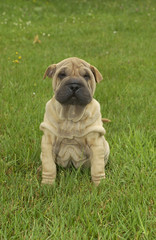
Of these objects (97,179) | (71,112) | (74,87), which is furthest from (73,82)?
(97,179)

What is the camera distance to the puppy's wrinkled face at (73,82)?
2.54 metres

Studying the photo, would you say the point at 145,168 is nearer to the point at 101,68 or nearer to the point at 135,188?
the point at 135,188

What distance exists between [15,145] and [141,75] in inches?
137

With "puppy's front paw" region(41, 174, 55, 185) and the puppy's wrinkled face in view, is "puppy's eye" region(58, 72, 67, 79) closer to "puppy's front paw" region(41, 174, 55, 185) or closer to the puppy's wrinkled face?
the puppy's wrinkled face

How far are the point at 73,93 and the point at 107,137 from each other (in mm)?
1451

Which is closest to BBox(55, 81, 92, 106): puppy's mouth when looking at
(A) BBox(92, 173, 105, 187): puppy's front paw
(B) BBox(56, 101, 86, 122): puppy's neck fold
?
(B) BBox(56, 101, 86, 122): puppy's neck fold

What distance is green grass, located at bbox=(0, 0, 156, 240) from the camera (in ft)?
8.07

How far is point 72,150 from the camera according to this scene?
2863 mm

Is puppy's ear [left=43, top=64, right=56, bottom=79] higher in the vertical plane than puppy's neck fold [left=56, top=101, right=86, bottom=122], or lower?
higher

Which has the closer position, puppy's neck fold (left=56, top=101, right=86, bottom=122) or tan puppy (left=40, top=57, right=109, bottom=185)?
tan puppy (left=40, top=57, right=109, bottom=185)

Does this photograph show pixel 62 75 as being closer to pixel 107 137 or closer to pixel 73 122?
pixel 73 122

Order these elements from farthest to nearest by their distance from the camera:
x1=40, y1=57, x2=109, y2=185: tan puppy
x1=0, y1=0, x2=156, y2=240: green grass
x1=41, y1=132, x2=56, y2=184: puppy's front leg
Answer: x1=41, y1=132, x2=56, y2=184: puppy's front leg
x1=40, y1=57, x2=109, y2=185: tan puppy
x1=0, y1=0, x2=156, y2=240: green grass

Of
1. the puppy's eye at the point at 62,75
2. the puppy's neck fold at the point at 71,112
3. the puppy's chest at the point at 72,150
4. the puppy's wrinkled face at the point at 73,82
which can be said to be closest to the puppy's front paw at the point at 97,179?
the puppy's chest at the point at 72,150

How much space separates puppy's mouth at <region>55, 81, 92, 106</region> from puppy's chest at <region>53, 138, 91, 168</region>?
0.40 m
